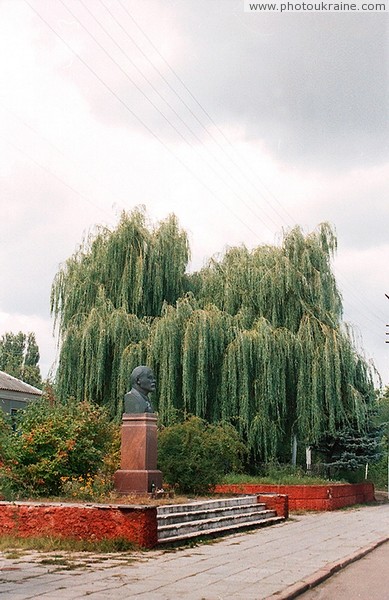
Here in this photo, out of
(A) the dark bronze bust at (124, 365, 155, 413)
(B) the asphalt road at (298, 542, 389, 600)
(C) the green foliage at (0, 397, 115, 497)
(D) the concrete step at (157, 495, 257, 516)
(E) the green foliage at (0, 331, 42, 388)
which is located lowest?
(B) the asphalt road at (298, 542, 389, 600)

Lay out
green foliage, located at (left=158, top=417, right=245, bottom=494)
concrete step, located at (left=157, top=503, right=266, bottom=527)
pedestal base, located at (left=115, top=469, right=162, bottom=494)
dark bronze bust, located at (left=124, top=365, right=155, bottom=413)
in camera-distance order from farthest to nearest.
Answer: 1. green foliage, located at (left=158, top=417, right=245, bottom=494)
2. dark bronze bust, located at (left=124, top=365, right=155, bottom=413)
3. pedestal base, located at (left=115, top=469, right=162, bottom=494)
4. concrete step, located at (left=157, top=503, right=266, bottom=527)

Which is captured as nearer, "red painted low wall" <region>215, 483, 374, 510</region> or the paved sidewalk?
the paved sidewalk

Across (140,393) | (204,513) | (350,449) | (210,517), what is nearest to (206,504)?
(210,517)

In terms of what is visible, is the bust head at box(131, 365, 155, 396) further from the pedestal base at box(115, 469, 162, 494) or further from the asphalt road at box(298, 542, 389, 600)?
the asphalt road at box(298, 542, 389, 600)

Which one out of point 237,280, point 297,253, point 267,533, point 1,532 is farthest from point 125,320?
point 1,532

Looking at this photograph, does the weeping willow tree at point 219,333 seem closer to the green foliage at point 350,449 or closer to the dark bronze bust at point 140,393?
the green foliage at point 350,449

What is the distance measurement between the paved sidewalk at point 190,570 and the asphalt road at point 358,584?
0.54 feet

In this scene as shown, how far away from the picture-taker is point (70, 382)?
2502 centimetres

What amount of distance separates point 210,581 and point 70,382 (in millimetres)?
16708

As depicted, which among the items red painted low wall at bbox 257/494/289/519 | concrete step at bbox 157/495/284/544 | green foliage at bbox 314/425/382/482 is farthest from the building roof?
concrete step at bbox 157/495/284/544

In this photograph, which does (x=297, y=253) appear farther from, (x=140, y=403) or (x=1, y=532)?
(x=1, y=532)

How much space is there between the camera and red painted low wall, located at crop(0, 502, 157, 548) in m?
11.5

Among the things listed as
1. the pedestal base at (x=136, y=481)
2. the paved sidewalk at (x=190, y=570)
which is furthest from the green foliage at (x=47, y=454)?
the paved sidewalk at (x=190, y=570)

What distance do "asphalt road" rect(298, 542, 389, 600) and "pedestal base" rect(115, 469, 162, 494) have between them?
5.29m
